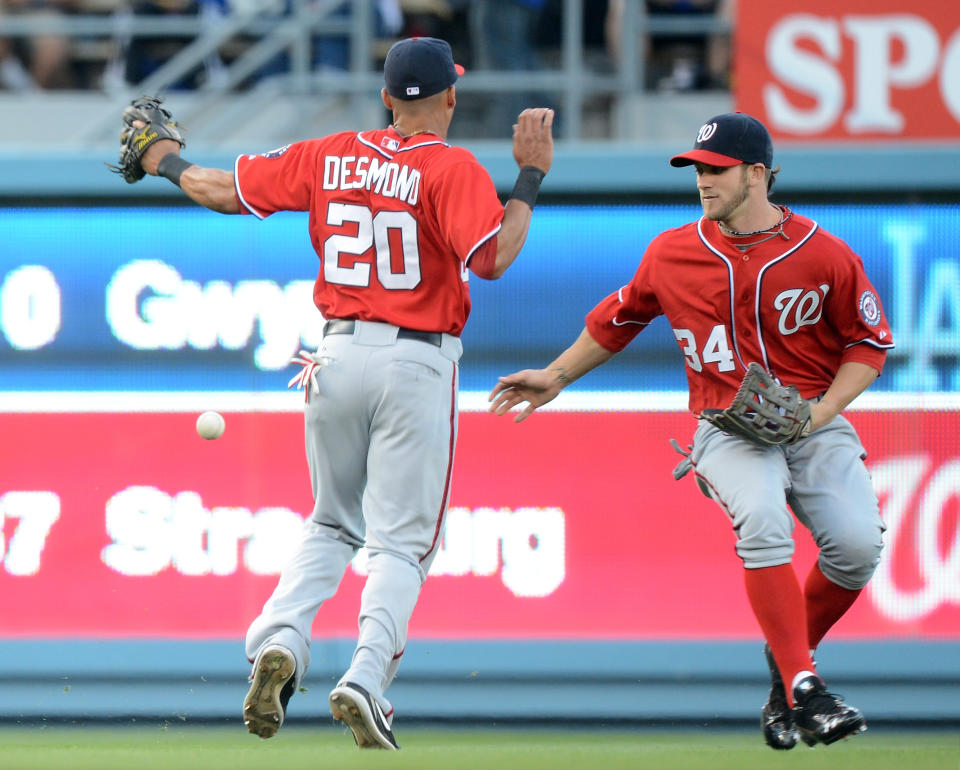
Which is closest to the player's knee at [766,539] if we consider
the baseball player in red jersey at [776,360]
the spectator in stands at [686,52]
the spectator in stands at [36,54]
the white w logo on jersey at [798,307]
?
the baseball player in red jersey at [776,360]

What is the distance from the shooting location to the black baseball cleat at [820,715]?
3730mm

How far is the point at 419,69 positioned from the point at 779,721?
2074 mm

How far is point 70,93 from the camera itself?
8992mm

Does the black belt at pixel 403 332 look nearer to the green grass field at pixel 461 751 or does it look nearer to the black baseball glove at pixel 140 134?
the black baseball glove at pixel 140 134

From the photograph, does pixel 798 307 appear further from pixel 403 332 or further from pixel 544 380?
pixel 403 332

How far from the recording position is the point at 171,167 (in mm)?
4180

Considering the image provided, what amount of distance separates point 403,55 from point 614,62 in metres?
4.52

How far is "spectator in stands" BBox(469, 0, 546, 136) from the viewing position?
7.62 m

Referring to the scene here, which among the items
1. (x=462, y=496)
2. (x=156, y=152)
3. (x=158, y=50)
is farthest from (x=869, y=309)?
(x=158, y=50)

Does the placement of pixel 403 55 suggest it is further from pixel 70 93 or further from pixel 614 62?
pixel 70 93

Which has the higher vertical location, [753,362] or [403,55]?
[403,55]

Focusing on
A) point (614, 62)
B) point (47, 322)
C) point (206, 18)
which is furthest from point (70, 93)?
point (47, 322)

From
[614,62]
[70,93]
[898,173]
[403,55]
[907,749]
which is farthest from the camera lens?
[70,93]

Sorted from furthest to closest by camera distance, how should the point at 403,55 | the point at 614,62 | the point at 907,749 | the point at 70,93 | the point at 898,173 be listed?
the point at 70,93 < the point at 614,62 < the point at 898,173 < the point at 907,749 < the point at 403,55
